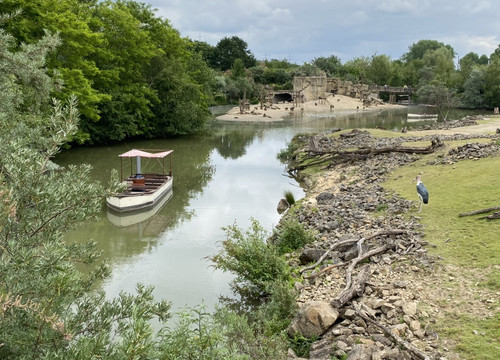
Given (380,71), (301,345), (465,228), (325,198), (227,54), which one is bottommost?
(301,345)

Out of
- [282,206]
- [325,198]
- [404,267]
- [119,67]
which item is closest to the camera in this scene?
[404,267]

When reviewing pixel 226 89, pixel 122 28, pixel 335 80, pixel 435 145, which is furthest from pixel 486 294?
pixel 335 80

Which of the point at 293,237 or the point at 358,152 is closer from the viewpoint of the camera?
the point at 293,237

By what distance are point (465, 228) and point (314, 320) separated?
Answer: 574 cm

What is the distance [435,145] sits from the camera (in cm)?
2367

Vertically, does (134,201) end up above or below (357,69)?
below

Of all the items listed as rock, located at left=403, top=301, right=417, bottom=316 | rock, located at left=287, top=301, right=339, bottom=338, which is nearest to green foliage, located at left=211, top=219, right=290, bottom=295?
rock, located at left=287, top=301, right=339, bottom=338

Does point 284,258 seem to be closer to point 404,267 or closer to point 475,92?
point 404,267

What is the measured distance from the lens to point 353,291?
834 centimetres

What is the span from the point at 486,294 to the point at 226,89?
80451mm

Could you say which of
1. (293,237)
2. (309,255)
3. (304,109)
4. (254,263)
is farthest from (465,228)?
(304,109)

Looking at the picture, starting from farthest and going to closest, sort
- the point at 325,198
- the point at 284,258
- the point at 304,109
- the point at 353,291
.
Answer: the point at 304,109
the point at 325,198
the point at 284,258
the point at 353,291

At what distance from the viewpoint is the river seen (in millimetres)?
12617

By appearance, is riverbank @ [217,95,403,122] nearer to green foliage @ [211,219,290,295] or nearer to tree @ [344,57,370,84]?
tree @ [344,57,370,84]
